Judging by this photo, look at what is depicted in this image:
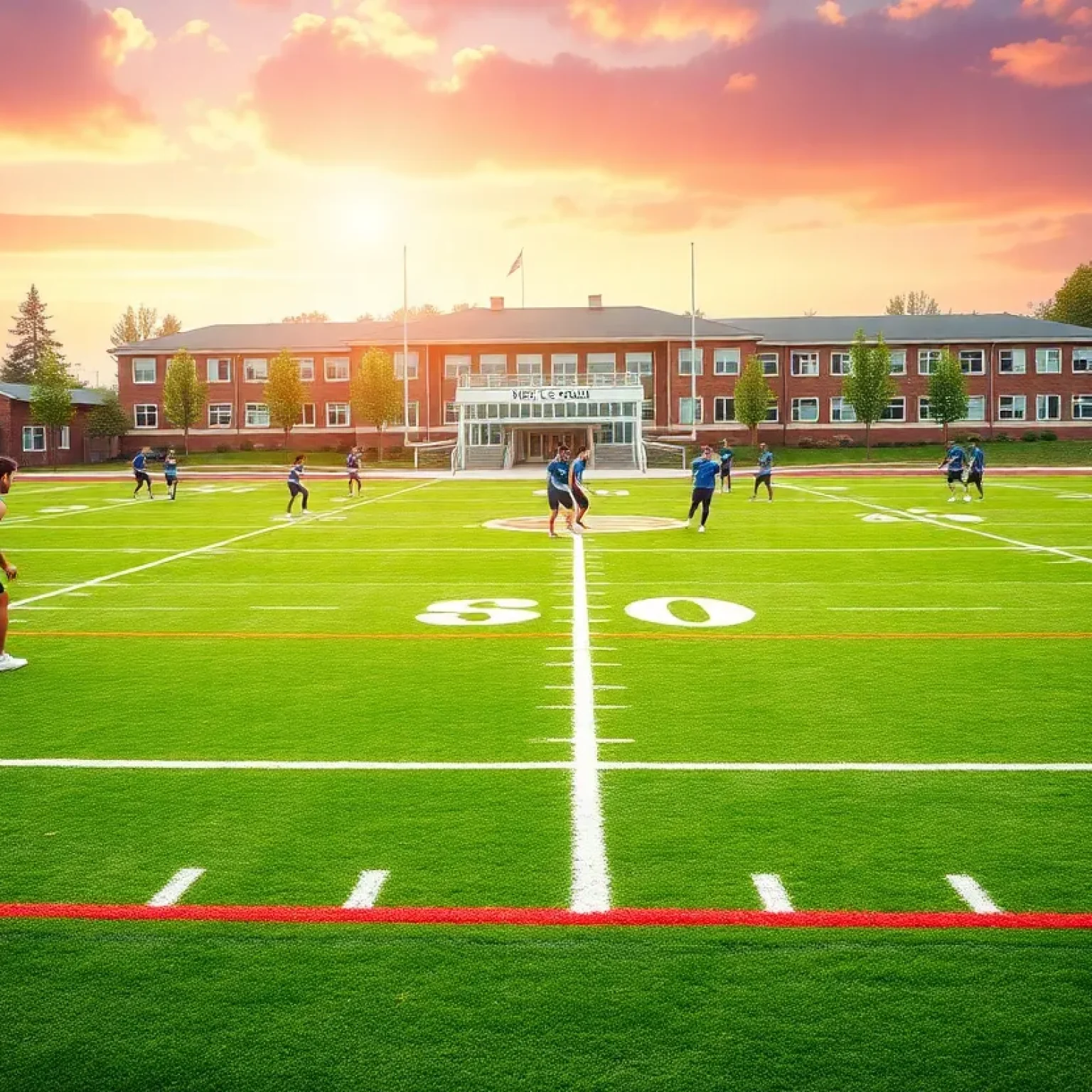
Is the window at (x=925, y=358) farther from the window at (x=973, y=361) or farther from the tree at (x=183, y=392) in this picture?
the tree at (x=183, y=392)

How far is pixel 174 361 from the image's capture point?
3061 inches

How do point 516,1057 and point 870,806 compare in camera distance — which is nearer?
point 516,1057

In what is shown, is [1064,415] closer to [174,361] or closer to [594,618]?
[174,361]

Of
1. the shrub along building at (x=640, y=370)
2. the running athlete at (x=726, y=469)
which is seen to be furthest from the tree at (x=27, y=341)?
the running athlete at (x=726, y=469)

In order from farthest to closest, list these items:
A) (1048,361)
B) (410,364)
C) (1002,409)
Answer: (1002,409), (1048,361), (410,364)

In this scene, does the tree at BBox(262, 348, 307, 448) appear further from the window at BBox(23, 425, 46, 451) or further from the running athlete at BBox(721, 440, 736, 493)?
the running athlete at BBox(721, 440, 736, 493)

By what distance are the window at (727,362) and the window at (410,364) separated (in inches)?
771

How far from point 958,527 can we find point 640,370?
53658 millimetres

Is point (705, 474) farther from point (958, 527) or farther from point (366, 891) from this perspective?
point (366, 891)

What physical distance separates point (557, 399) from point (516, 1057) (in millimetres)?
65758

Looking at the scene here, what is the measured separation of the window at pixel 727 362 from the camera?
79.4 m

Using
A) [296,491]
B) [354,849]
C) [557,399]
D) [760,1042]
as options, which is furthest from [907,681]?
[557,399]

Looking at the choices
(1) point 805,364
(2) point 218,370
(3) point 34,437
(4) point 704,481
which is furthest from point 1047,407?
(3) point 34,437

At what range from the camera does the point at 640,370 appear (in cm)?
7819
